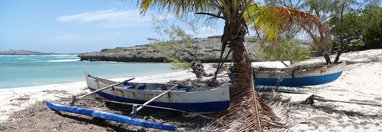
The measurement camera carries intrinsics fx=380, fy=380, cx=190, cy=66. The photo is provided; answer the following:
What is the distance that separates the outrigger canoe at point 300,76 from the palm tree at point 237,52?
328 centimetres

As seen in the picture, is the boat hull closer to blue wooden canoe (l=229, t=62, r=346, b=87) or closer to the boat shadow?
blue wooden canoe (l=229, t=62, r=346, b=87)

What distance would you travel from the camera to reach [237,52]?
7965 mm

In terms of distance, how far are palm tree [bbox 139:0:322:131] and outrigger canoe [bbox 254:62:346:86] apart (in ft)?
10.7

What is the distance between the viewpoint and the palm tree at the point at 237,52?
663cm

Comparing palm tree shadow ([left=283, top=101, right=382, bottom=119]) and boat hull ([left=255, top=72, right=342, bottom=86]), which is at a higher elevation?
boat hull ([left=255, top=72, right=342, bottom=86])

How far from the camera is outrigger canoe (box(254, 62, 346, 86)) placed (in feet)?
35.8

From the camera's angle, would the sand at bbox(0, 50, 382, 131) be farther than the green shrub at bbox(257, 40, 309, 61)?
No

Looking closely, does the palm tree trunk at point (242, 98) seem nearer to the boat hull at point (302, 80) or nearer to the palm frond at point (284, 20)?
the palm frond at point (284, 20)

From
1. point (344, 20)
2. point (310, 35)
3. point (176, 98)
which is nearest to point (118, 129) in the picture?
point (176, 98)

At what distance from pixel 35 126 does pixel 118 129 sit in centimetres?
156

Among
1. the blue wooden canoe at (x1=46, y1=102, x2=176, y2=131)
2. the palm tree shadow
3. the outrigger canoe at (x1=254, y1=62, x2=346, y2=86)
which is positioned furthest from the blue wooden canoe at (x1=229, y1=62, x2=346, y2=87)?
the blue wooden canoe at (x1=46, y1=102, x2=176, y2=131)

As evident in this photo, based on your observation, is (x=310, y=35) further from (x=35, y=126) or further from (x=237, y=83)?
(x=35, y=126)

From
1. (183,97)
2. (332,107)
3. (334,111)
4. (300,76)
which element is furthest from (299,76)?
(183,97)

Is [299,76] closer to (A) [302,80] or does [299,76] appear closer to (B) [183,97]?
(A) [302,80]
